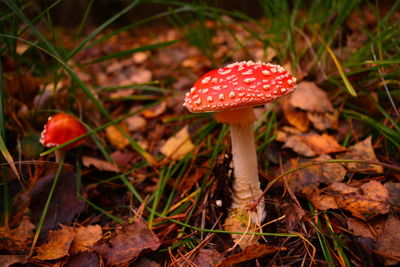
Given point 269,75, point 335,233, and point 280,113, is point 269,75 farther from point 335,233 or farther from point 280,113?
point 280,113

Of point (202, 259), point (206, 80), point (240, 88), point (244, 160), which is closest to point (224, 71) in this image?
point (206, 80)

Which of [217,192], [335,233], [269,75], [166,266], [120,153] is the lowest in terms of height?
[166,266]

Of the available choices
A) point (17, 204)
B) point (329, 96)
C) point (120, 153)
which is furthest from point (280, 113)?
point (17, 204)

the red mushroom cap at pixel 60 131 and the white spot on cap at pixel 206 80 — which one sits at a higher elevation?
the white spot on cap at pixel 206 80

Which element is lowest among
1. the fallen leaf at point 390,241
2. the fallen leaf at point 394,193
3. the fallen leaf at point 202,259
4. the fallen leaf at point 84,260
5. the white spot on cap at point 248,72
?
the fallen leaf at point 202,259

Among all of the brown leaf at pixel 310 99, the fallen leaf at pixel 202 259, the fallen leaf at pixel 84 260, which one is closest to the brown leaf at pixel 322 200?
the fallen leaf at pixel 202 259

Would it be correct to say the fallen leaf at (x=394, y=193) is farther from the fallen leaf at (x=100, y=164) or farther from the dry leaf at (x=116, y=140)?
the dry leaf at (x=116, y=140)

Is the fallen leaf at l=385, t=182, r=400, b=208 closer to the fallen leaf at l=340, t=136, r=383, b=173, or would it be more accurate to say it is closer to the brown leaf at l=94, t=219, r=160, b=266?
the fallen leaf at l=340, t=136, r=383, b=173
